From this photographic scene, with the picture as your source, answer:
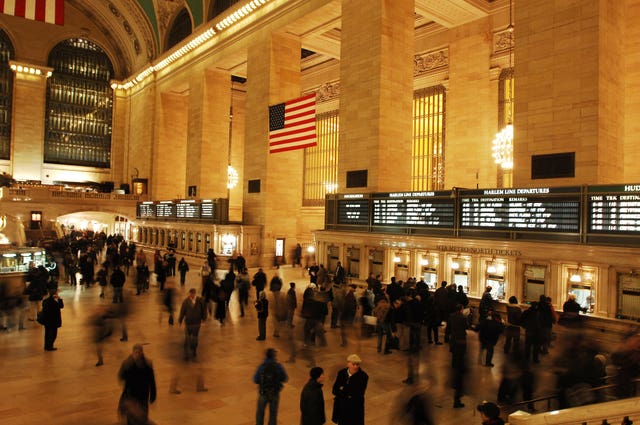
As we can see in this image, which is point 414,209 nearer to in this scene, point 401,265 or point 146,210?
point 401,265

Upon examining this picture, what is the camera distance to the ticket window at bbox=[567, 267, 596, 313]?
855 centimetres

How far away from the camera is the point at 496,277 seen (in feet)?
32.7

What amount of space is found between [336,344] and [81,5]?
38040 millimetres

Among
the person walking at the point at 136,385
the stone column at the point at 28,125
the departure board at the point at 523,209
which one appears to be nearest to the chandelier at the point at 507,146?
the departure board at the point at 523,209

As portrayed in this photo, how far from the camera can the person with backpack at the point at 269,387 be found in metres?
4.83

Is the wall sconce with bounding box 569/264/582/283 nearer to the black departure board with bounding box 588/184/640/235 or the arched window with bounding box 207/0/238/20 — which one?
the black departure board with bounding box 588/184/640/235

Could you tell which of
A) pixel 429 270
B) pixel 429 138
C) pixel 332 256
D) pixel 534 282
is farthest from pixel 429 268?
pixel 429 138

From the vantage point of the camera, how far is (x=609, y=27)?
1078 centimetres

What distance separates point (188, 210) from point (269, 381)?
2012 centimetres

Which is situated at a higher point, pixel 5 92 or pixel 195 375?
pixel 5 92

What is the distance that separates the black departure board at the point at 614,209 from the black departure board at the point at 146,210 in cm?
2501

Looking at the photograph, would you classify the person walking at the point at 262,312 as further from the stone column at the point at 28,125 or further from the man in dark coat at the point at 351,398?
the stone column at the point at 28,125

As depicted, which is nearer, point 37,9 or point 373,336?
point 373,336

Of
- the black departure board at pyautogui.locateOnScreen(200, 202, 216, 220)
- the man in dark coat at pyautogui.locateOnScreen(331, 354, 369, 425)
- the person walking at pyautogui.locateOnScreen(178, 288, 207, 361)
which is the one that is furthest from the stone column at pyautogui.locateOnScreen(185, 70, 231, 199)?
the man in dark coat at pyautogui.locateOnScreen(331, 354, 369, 425)
